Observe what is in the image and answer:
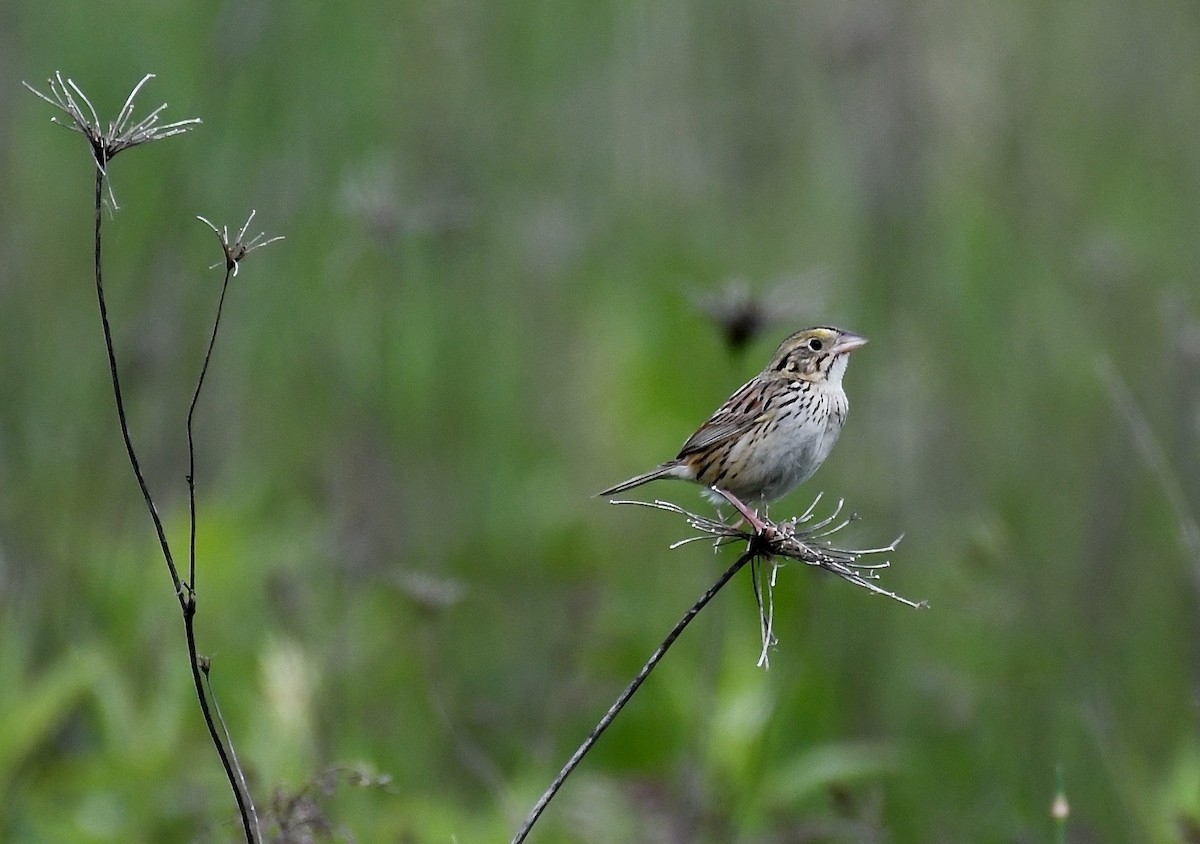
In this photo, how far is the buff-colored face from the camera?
383 centimetres

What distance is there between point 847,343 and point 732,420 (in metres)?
0.34

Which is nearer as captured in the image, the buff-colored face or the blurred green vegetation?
the buff-colored face

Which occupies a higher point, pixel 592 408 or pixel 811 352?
pixel 592 408

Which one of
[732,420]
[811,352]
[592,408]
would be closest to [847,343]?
[811,352]

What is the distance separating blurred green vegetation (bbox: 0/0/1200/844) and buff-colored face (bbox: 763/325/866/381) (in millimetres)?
759

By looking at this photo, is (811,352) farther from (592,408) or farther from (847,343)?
(592,408)

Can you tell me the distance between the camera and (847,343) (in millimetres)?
3846

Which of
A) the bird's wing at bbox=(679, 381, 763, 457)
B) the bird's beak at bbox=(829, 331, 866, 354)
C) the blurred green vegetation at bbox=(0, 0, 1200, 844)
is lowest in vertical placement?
the bird's wing at bbox=(679, 381, 763, 457)

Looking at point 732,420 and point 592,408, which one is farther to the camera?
point 592,408

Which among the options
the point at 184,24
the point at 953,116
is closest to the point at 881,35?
the point at 953,116

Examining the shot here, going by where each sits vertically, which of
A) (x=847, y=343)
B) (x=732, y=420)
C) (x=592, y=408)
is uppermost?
(x=592, y=408)

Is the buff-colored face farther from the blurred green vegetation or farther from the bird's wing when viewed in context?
the blurred green vegetation

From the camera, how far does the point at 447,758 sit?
576 centimetres

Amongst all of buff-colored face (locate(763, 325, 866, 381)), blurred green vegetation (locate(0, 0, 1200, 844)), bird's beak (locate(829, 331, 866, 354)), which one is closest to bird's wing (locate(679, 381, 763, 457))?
buff-colored face (locate(763, 325, 866, 381))
